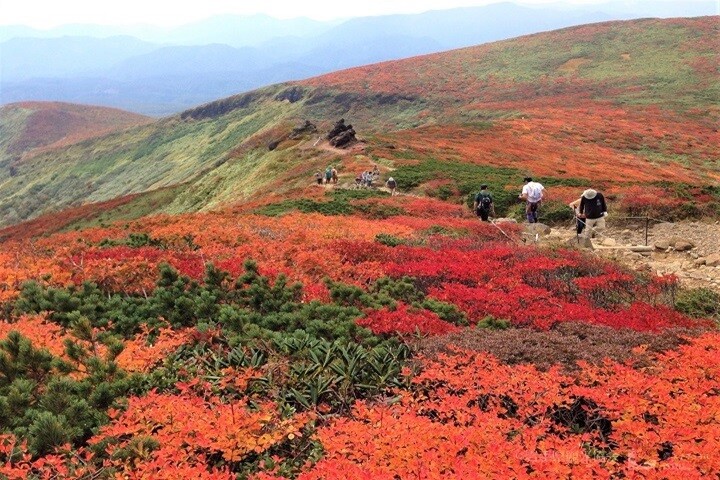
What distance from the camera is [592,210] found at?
17.4m

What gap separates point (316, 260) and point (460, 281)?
11.1 feet

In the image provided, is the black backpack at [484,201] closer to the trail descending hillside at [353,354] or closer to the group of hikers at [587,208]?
the trail descending hillside at [353,354]

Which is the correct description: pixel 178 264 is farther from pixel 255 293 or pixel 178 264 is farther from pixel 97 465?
pixel 97 465

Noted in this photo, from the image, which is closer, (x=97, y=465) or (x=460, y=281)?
(x=97, y=465)

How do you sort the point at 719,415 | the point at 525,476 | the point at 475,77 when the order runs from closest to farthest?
1. the point at 525,476
2. the point at 719,415
3. the point at 475,77

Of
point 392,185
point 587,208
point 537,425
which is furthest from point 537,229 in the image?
point 537,425

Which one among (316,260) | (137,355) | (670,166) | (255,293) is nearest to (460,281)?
(316,260)

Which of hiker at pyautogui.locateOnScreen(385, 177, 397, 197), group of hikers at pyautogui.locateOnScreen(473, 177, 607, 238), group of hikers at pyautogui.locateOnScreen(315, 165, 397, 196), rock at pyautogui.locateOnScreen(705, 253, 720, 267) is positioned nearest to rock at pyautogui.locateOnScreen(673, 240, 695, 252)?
rock at pyautogui.locateOnScreen(705, 253, 720, 267)

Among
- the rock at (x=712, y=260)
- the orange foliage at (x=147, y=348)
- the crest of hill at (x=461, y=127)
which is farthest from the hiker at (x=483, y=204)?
the orange foliage at (x=147, y=348)

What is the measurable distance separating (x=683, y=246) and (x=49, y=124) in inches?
7061

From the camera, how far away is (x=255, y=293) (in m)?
9.79

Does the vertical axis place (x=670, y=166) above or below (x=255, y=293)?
below

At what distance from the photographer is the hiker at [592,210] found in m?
17.0

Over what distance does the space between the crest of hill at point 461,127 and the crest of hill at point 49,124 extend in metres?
28.0
